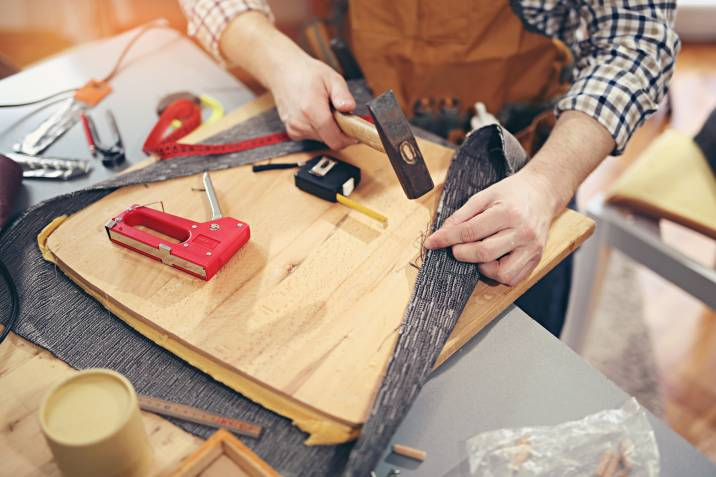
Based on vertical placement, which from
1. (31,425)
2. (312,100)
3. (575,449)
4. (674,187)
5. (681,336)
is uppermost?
(312,100)

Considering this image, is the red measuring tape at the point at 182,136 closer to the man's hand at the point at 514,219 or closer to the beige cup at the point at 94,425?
the man's hand at the point at 514,219

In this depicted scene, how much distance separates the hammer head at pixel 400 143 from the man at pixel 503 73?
0.23 feet

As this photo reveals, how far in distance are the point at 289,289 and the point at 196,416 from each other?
198mm

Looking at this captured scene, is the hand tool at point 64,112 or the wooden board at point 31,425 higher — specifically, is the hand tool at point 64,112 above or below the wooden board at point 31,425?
above

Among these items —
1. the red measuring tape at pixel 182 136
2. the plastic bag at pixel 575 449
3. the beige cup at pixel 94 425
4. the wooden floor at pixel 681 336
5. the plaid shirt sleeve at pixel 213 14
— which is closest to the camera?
the beige cup at pixel 94 425

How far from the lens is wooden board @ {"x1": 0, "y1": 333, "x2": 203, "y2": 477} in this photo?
2.27ft

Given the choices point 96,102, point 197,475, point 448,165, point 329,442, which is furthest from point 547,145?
point 96,102

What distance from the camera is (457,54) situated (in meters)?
1.26

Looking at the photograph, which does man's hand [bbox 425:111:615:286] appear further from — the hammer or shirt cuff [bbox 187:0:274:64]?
shirt cuff [bbox 187:0:274:64]

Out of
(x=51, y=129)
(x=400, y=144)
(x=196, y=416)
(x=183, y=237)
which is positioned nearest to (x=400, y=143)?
(x=400, y=144)

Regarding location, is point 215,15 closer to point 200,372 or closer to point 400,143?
point 400,143

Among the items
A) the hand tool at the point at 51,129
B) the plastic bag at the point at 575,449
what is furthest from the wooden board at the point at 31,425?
the hand tool at the point at 51,129

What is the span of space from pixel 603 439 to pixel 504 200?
341mm

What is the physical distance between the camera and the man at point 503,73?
895mm
